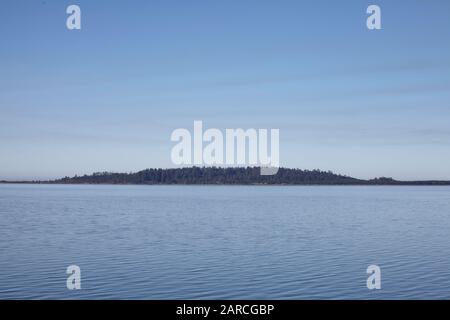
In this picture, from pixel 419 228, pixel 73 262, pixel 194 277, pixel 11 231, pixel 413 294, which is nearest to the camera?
pixel 413 294

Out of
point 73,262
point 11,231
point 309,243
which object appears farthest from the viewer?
point 11,231

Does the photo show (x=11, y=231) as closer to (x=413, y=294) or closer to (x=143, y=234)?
(x=143, y=234)

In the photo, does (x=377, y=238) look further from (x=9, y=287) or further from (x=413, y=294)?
(x=9, y=287)

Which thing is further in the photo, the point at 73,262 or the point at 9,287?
the point at 73,262
